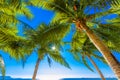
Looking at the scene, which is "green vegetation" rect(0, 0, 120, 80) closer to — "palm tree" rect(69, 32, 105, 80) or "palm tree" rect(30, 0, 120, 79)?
"palm tree" rect(30, 0, 120, 79)

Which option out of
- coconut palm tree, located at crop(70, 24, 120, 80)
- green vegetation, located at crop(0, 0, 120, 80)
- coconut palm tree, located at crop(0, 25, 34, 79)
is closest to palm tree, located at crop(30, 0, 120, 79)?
green vegetation, located at crop(0, 0, 120, 80)

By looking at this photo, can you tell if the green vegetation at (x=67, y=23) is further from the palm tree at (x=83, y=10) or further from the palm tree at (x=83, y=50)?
the palm tree at (x=83, y=50)

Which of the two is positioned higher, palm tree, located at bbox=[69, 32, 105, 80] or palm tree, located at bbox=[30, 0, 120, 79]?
palm tree, located at bbox=[30, 0, 120, 79]

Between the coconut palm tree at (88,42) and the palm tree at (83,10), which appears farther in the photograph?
the coconut palm tree at (88,42)

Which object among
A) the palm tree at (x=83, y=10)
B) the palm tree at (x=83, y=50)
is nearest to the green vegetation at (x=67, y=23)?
the palm tree at (x=83, y=10)

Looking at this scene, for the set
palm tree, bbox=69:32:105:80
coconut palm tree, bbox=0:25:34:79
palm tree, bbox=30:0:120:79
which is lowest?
palm tree, bbox=69:32:105:80

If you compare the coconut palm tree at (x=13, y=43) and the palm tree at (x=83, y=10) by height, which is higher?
the palm tree at (x=83, y=10)

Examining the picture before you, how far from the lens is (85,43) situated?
55.9 feet

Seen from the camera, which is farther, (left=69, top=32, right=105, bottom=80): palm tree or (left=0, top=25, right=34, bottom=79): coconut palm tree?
(left=69, top=32, right=105, bottom=80): palm tree

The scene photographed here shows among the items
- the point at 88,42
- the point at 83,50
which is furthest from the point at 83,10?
the point at 83,50

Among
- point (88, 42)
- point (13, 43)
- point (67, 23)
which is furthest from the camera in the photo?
point (88, 42)

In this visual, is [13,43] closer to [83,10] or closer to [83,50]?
[83,10]

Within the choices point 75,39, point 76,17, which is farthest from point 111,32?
point 75,39

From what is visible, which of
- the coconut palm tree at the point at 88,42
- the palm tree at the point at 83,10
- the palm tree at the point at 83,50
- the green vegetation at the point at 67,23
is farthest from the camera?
the palm tree at the point at 83,50
